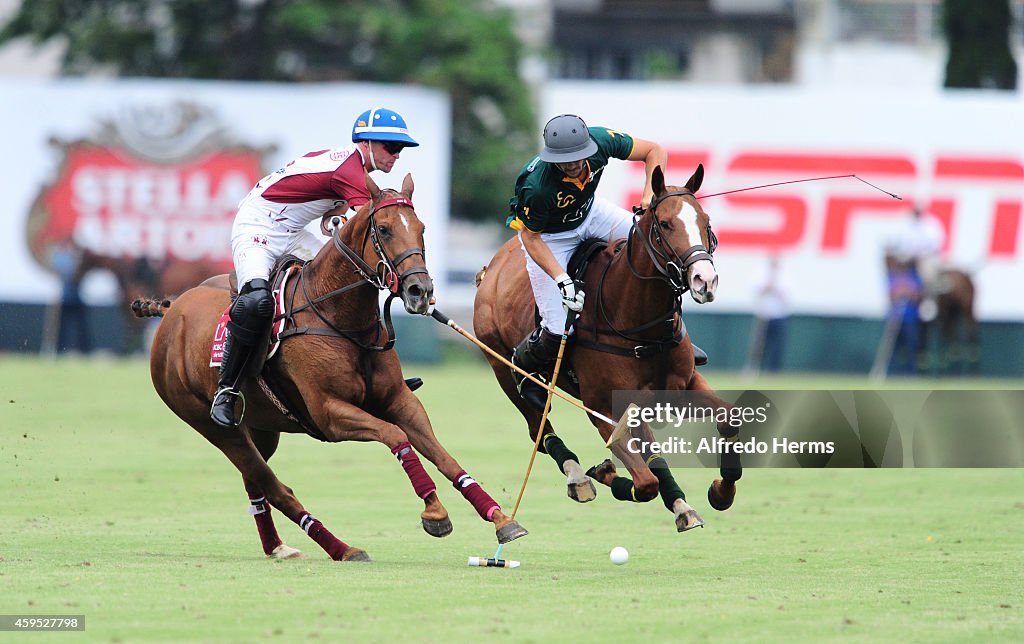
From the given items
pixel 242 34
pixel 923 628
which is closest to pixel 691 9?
pixel 242 34

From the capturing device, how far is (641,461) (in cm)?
922

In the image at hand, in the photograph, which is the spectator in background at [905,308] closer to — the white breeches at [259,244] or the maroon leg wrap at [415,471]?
the white breeches at [259,244]

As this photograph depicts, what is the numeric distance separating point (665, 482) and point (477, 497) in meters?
1.25

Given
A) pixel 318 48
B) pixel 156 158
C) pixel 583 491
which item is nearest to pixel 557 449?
pixel 583 491

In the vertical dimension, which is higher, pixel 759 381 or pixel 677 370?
pixel 677 370

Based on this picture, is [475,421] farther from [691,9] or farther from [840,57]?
[691,9]

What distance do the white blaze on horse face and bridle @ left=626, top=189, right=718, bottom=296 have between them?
0.04 meters

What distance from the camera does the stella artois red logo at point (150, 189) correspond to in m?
28.6

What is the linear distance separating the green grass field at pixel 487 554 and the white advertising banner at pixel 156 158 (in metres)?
11.9

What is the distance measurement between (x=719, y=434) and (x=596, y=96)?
18.8 metres

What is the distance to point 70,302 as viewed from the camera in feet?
92.9

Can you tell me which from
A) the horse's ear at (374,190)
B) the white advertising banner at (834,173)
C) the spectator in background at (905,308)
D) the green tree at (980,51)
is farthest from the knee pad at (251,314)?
the green tree at (980,51)

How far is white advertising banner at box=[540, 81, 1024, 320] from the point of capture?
88.5 ft

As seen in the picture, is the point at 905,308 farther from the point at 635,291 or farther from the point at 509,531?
the point at 509,531
